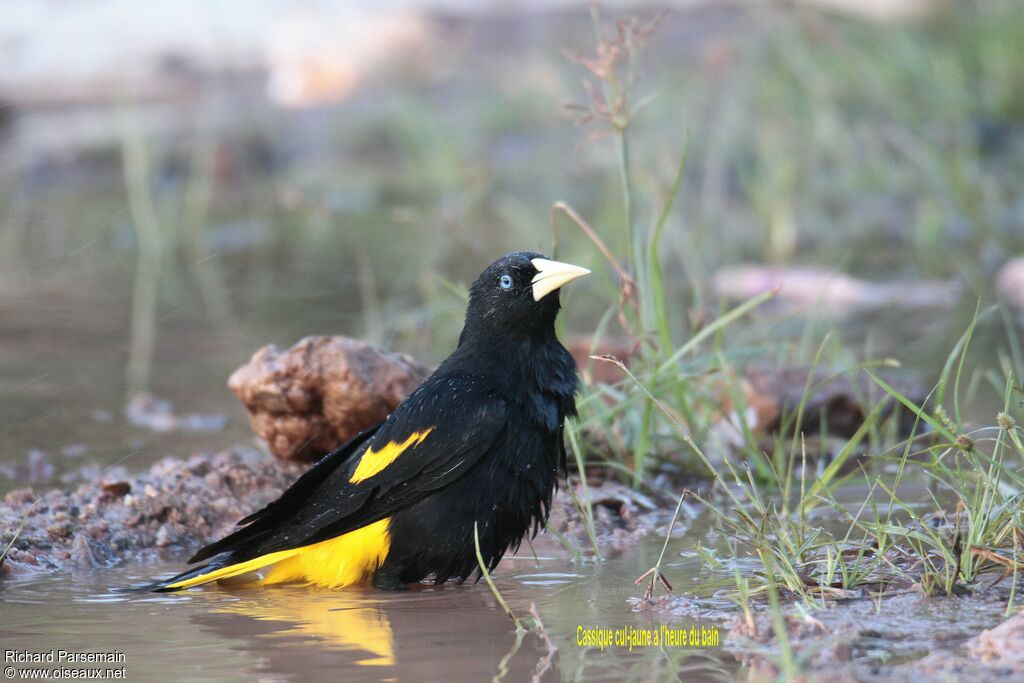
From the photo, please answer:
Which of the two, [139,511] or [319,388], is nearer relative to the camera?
[139,511]

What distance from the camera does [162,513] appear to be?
15.6 feet

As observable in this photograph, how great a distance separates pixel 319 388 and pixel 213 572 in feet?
3.33

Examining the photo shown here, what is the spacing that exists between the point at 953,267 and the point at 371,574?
19.0ft

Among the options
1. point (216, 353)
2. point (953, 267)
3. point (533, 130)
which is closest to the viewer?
point (216, 353)

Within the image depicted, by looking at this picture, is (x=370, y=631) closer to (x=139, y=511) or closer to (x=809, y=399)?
(x=139, y=511)

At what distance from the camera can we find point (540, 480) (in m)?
4.16

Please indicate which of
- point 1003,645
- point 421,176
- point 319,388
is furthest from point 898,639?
point 421,176

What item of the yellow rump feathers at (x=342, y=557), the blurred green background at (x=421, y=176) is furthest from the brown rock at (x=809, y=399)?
the yellow rump feathers at (x=342, y=557)

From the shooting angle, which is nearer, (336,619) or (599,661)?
(599,661)

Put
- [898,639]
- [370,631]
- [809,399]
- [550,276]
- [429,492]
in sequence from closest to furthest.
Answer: [898,639] → [370,631] → [429,492] → [550,276] → [809,399]

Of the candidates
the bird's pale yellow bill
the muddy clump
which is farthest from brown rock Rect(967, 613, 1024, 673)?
the muddy clump

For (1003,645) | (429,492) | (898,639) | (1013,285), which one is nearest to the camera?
(1003,645)

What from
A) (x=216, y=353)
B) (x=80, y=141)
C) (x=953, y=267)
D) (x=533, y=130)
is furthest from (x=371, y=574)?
(x=80, y=141)

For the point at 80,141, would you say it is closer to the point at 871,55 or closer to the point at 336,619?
the point at 871,55
